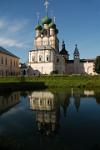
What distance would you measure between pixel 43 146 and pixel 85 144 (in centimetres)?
158

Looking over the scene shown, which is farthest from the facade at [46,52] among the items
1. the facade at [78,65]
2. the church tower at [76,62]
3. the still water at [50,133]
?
the still water at [50,133]

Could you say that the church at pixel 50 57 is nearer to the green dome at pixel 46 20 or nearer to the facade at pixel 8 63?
the green dome at pixel 46 20

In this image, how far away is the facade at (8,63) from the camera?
6209 cm

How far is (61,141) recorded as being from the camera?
9.72 meters

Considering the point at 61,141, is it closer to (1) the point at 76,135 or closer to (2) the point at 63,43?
(1) the point at 76,135

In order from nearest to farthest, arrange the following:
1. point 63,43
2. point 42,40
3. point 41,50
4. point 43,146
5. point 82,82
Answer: point 43,146
point 82,82
point 41,50
point 42,40
point 63,43

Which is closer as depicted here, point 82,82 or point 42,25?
point 82,82

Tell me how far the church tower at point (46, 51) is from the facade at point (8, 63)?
475 centimetres

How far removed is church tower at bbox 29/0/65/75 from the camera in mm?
70875

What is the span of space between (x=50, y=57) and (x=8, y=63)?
1211 centimetres

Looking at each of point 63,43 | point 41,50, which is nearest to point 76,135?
point 41,50

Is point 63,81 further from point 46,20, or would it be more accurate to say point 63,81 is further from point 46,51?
point 46,20

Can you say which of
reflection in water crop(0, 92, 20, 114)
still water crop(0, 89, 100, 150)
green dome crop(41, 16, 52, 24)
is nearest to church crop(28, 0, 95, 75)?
green dome crop(41, 16, 52, 24)

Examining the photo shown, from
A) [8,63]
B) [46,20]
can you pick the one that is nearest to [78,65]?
[46,20]
